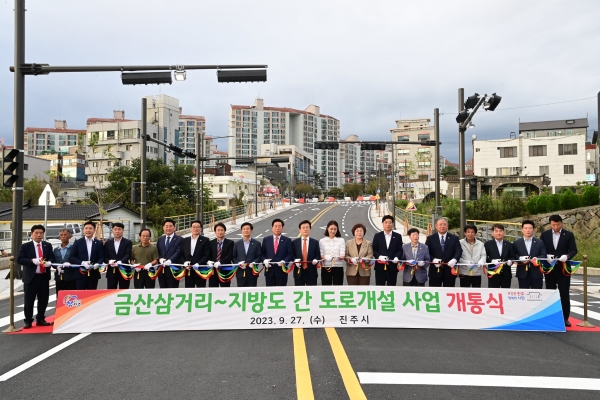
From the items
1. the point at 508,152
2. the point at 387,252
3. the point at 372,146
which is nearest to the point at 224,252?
the point at 387,252

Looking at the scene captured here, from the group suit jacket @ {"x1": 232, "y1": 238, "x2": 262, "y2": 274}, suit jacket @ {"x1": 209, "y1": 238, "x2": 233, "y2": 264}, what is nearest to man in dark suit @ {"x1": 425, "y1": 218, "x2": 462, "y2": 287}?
suit jacket @ {"x1": 232, "y1": 238, "x2": 262, "y2": 274}

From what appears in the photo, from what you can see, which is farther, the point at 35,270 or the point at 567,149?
the point at 567,149

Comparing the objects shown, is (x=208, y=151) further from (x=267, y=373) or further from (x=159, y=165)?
(x=267, y=373)

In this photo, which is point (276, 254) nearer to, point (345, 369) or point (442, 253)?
point (442, 253)

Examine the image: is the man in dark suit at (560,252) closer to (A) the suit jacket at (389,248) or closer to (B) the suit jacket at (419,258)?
(B) the suit jacket at (419,258)

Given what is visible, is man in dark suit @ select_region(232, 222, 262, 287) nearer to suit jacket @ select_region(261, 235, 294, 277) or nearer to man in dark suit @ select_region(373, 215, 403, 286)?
suit jacket @ select_region(261, 235, 294, 277)

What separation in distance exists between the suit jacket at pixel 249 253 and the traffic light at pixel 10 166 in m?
7.25

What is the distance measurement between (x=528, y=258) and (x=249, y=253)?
499 cm

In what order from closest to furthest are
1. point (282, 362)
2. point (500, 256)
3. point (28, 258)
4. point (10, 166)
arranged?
point (282, 362), point (28, 258), point (500, 256), point (10, 166)

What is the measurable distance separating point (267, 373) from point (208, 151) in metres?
160

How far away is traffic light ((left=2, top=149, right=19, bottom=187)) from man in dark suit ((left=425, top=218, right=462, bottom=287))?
10617 millimetres

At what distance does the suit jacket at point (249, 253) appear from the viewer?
9.18 metres

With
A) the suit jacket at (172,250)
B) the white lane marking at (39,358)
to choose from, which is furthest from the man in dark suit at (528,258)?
the white lane marking at (39,358)

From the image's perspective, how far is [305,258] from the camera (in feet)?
30.4
